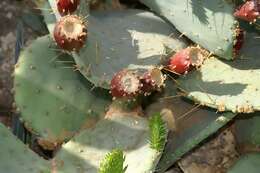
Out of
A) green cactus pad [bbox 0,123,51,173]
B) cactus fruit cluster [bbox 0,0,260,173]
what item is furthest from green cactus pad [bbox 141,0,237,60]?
→ green cactus pad [bbox 0,123,51,173]

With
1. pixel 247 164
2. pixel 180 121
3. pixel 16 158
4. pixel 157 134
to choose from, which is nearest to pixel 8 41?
pixel 16 158

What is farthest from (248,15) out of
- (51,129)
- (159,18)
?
(51,129)

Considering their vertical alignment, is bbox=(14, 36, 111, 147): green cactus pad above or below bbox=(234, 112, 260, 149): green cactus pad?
above

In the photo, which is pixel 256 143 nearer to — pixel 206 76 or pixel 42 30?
pixel 206 76

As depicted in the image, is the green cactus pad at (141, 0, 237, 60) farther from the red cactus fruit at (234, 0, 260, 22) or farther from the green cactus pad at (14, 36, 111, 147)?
the green cactus pad at (14, 36, 111, 147)

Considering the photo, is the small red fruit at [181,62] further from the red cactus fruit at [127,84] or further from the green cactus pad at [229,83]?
the red cactus fruit at [127,84]

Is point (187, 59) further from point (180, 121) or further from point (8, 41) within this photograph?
point (8, 41)

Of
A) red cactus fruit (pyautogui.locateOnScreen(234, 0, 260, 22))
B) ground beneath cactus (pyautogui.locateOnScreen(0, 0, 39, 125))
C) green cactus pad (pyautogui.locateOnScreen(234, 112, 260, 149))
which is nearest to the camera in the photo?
red cactus fruit (pyautogui.locateOnScreen(234, 0, 260, 22))
